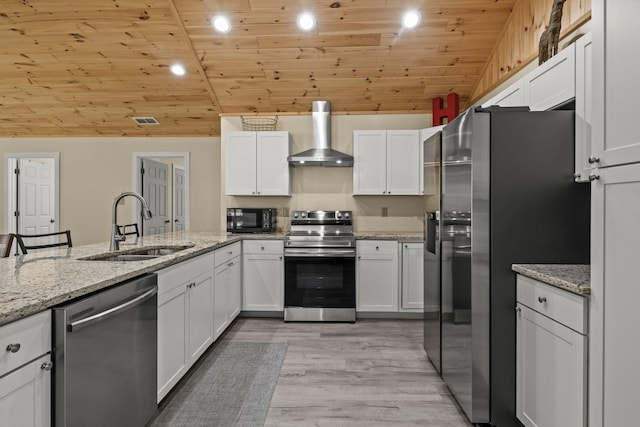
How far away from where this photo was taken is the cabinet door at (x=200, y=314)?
269cm

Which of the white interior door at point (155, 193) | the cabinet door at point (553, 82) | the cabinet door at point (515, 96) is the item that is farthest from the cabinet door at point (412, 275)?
the white interior door at point (155, 193)

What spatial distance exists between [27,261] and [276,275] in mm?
2465

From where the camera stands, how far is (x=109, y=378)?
1646 millimetres

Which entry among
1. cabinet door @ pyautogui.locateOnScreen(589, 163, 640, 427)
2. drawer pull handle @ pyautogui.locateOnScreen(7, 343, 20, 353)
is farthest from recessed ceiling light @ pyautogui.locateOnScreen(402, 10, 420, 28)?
drawer pull handle @ pyautogui.locateOnScreen(7, 343, 20, 353)

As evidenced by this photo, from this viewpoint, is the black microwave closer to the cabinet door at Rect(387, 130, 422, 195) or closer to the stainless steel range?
the stainless steel range

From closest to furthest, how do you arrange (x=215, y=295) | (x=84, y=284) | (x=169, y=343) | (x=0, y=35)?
(x=84, y=284) → (x=169, y=343) → (x=215, y=295) → (x=0, y=35)

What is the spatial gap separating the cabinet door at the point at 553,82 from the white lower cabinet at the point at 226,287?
2.63 m

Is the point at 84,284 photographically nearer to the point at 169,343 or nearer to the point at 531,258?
the point at 169,343

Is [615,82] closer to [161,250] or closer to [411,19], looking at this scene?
[411,19]

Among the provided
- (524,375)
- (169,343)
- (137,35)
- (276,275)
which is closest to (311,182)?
(276,275)

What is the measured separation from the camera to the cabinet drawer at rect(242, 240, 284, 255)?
14.0 ft

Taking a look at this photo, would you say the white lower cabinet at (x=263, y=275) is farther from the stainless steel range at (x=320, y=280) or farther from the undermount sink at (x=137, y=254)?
the undermount sink at (x=137, y=254)

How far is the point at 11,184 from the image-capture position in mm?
6094

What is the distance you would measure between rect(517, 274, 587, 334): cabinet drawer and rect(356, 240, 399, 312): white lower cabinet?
2254mm
